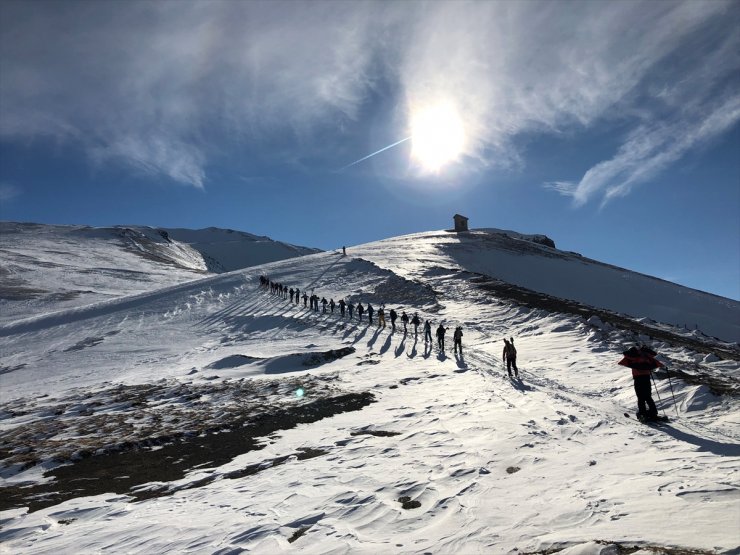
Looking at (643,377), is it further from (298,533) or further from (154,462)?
(154,462)

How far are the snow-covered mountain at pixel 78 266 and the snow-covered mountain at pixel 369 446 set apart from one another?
106ft

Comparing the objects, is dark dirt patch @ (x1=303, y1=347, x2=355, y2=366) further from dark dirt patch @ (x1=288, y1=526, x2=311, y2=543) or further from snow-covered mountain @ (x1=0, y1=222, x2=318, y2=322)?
snow-covered mountain @ (x1=0, y1=222, x2=318, y2=322)

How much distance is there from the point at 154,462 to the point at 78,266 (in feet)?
293

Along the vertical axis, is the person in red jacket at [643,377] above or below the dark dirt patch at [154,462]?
above

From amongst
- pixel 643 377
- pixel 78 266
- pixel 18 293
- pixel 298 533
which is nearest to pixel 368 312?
pixel 643 377

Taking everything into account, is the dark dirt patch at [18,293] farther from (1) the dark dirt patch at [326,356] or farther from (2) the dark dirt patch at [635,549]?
(2) the dark dirt patch at [635,549]

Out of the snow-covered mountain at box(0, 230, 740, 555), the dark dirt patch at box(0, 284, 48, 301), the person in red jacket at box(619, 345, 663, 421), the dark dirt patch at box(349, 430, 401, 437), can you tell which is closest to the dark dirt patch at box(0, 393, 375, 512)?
the snow-covered mountain at box(0, 230, 740, 555)

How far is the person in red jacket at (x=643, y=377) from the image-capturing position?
1033 cm

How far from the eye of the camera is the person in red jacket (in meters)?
10.3

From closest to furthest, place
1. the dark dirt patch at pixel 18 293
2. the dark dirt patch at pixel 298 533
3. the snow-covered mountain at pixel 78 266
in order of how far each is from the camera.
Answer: the dark dirt patch at pixel 298 533 < the dark dirt patch at pixel 18 293 < the snow-covered mountain at pixel 78 266

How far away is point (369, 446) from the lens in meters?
10.4

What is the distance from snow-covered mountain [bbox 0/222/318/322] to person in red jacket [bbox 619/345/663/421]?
55556 mm

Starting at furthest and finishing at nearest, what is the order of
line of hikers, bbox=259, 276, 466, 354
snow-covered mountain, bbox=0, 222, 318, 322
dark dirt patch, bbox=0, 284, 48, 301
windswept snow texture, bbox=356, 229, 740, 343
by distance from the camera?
snow-covered mountain, bbox=0, 222, 318, 322 → dark dirt patch, bbox=0, 284, 48, 301 → windswept snow texture, bbox=356, 229, 740, 343 → line of hikers, bbox=259, 276, 466, 354

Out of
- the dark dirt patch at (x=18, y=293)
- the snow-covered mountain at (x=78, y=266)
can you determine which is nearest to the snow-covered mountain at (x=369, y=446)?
the snow-covered mountain at (x=78, y=266)
